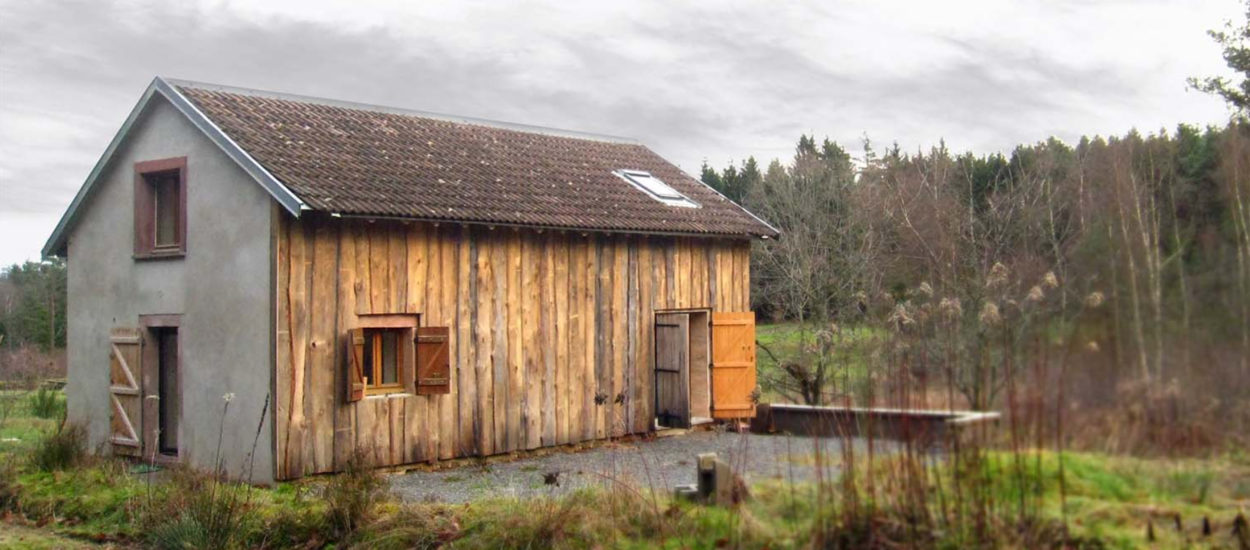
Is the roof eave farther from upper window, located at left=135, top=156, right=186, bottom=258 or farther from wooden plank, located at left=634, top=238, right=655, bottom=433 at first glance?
wooden plank, located at left=634, top=238, right=655, bottom=433

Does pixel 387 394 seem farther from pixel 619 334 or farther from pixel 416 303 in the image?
pixel 619 334

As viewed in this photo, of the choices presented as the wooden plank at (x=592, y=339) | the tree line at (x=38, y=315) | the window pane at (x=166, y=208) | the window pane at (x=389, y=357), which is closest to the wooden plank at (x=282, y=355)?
the window pane at (x=389, y=357)

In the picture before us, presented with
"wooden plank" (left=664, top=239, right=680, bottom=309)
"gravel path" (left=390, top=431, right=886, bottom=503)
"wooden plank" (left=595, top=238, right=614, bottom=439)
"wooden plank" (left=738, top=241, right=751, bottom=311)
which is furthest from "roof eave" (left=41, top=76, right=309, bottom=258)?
"wooden plank" (left=738, top=241, right=751, bottom=311)

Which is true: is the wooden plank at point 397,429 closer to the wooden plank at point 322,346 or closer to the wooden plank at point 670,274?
the wooden plank at point 322,346

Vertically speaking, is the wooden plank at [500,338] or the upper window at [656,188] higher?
the upper window at [656,188]

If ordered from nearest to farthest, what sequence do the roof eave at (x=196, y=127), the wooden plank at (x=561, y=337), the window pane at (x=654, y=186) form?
the roof eave at (x=196, y=127), the wooden plank at (x=561, y=337), the window pane at (x=654, y=186)

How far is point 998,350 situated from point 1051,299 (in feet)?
1.37

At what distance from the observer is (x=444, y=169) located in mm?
17250

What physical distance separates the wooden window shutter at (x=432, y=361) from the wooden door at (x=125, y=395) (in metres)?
3.97

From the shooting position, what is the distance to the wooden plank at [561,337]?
1734cm

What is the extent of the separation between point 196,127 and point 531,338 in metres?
5.13

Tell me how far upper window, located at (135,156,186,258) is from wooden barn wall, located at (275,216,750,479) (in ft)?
9.54

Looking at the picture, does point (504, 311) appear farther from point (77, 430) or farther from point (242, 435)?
point (77, 430)

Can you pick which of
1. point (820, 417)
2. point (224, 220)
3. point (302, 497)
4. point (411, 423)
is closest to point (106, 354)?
point (224, 220)
